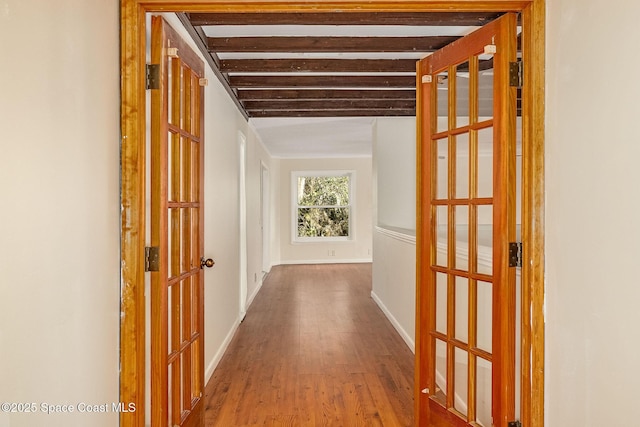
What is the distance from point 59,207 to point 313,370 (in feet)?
9.10

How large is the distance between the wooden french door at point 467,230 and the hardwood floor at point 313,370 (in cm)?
63

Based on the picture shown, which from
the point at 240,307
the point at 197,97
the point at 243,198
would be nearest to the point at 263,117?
the point at 243,198

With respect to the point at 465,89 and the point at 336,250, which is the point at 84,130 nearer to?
the point at 465,89

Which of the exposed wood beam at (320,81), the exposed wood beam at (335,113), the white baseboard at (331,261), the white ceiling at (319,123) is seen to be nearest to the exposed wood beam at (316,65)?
the white ceiling at (319,123)

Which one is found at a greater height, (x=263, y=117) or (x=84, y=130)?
(x=263, y=117)

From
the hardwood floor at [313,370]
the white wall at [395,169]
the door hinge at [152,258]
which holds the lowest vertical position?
the hardwood floor at [313,370]

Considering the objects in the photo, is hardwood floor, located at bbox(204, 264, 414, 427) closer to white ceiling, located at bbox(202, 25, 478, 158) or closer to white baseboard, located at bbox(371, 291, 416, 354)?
white baseboard, located at bbox(371, 291, 416, 354)

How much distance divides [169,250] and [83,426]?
0.85 meters

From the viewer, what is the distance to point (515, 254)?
2.01 m

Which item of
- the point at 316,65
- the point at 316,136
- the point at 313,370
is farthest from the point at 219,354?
the point at 316,136

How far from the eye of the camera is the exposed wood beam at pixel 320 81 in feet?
14.5

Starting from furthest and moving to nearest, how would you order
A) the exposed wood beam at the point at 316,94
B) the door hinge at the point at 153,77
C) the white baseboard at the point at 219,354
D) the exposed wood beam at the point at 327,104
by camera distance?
the exposed wood beam at the point at 327,104 → the exposed wood beam at the point at 316,94 → the white baseboard at the point at 219,354 → the door hinge at the point at 153,77

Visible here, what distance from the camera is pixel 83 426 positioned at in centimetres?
155

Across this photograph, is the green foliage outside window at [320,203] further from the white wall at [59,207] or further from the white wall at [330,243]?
the white wall at [59,207]
